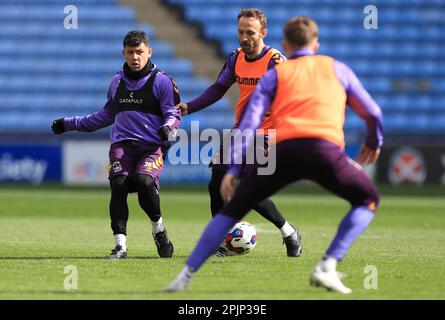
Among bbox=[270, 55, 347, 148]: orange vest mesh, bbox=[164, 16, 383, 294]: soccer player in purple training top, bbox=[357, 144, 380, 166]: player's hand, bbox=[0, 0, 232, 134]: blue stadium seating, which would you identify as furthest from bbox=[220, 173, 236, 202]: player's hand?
bbox=[0, 0, 232, 134]: blue stadium seating

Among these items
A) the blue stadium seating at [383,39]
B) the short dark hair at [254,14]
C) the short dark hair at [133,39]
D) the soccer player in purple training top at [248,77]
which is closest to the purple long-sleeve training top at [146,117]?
the soccer player in purple training top at [248,77]

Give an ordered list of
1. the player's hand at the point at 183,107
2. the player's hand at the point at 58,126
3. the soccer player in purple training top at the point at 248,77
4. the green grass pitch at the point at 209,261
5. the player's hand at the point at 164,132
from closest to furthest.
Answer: the green grass pitch at the point at 209,261
the player's hand at the point at 164,132
the soccer player in purple training top at the point at 248,77
the player's hand at the point at 183,107
the player's hand at the point at 58,126

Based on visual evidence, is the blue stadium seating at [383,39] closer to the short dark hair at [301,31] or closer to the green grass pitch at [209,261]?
the green grass pitch at [209,261]

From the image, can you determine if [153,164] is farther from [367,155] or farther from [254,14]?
[367,155]

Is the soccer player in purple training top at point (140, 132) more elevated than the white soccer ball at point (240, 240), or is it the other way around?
the soccer player in purple training top at point (140, 132)

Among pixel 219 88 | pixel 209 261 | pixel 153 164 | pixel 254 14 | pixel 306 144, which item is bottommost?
pixel 209 261

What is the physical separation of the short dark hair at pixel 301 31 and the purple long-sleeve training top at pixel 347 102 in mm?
66

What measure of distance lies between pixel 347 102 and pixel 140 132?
2.81m

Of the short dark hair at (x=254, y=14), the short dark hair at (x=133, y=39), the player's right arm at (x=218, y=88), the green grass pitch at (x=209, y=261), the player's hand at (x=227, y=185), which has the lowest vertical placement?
the green grass pitch at (x=209, y=261)

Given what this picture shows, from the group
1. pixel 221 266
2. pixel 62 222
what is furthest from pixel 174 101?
pixel 62 222

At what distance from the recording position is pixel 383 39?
28.2 m

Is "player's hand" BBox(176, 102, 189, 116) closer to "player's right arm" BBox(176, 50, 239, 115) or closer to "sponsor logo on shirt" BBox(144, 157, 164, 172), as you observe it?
"player's right arm" BBox(176, 50, 239, 115)

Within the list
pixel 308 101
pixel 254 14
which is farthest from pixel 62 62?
pixel 308 101

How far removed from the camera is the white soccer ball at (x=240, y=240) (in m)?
9.55
